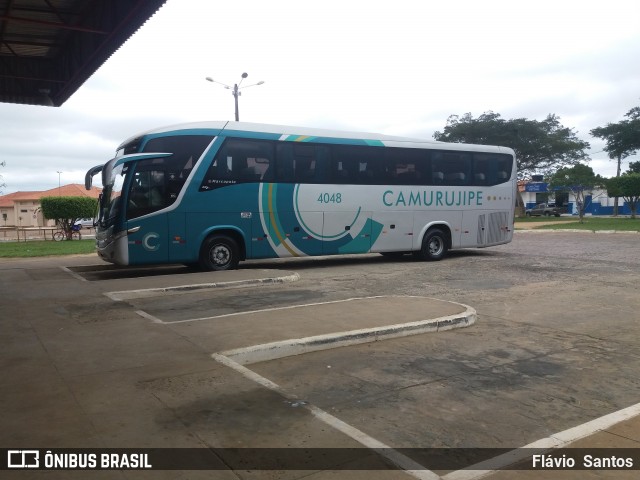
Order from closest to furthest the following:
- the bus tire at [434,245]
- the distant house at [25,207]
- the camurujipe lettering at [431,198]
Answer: the camurujipe lettering at [431,198]
the bus tire at [434,245]
the distant house at [25,207]

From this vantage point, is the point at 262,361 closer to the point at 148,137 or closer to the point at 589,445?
the point at 589,445

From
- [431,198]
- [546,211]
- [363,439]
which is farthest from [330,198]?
[546,211]

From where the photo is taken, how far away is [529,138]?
46281 millimetres

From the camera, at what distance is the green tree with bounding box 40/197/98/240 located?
27.4 m

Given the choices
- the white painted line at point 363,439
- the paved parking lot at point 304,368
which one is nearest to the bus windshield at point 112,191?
the paved parking lot at point 304,368

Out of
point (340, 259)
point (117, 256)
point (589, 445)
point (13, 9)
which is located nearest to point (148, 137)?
point (117, 256)

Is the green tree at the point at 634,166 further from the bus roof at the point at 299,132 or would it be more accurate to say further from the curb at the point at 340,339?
the curb at the point at 340,339

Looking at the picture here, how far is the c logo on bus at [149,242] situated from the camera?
38.7 feet

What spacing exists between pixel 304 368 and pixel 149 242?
7.63 meters

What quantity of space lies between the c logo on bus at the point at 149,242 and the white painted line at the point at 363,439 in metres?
7.73

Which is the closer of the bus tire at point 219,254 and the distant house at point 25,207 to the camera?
the bus tire at point 219,254

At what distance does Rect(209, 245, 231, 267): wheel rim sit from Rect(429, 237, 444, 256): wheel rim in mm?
6566

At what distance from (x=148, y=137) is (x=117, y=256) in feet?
9.28

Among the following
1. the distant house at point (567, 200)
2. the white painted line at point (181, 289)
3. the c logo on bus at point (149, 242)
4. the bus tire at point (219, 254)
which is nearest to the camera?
the white painted line at point (181, 289)
